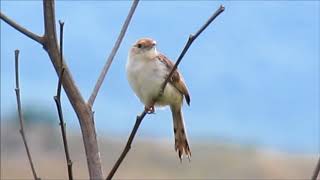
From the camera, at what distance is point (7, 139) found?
4375cm

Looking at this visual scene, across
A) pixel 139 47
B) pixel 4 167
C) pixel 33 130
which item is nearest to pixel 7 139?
pixel 33 130

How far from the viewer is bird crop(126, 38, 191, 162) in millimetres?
3611

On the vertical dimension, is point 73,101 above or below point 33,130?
above

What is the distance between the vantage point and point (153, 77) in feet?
12.2

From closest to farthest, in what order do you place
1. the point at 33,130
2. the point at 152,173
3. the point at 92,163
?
the point at 92,163
the point at 152,173
the point at 33,130

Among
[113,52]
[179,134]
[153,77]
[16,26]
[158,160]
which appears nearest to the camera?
[16,26]

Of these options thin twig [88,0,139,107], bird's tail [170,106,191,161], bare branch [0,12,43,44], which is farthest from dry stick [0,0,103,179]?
bird's tail [170,106,191,161]

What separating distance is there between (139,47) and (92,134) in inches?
71.4

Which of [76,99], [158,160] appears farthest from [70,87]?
[158,160]

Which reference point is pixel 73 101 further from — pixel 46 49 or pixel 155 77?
pixel 155 77

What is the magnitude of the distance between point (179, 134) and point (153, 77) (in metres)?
0.57

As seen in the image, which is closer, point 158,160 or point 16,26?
point 16,26

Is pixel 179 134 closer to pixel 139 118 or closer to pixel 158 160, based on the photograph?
pixel 139 118

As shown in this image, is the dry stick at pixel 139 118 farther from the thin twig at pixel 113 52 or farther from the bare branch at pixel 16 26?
the bare branch at pixel 16 26
